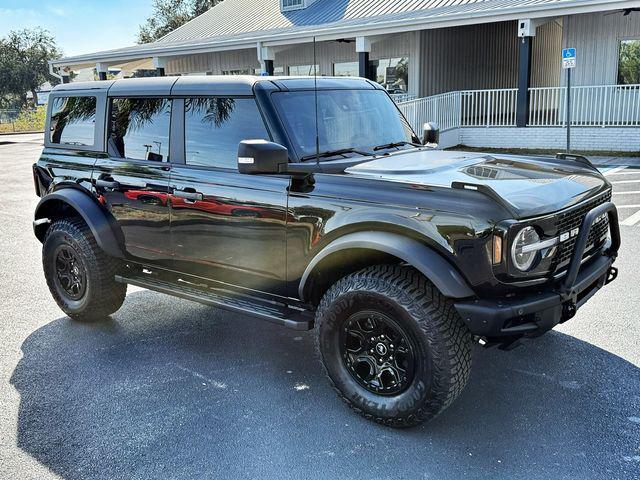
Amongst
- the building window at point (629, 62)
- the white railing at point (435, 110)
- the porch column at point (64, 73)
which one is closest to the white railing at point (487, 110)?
the white railing at point (435, 110)

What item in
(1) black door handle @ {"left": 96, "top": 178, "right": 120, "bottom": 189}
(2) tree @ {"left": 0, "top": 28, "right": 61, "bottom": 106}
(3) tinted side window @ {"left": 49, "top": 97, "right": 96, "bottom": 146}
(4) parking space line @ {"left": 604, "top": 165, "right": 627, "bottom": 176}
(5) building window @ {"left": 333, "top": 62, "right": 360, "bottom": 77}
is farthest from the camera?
(2) tree @ {"left": 0, "top": 28, "right": 61, "bottom": 106}

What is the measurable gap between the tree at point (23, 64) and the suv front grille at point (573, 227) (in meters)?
68.3

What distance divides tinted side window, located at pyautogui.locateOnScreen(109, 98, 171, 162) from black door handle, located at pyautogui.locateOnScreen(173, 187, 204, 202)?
1.11 ft

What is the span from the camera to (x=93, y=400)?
12.5 ft

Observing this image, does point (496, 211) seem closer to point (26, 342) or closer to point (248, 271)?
point (248, 271)

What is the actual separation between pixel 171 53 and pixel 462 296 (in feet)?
77.5

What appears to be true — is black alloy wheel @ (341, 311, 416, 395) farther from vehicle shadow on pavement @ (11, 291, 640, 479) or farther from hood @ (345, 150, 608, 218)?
hood @ (345, 150, 608, 218)

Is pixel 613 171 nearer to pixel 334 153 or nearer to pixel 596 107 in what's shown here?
pixel 596 107

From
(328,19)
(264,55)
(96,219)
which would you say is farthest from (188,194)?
(328,19)

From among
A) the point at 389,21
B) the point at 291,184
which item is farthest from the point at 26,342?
the point at 389,21

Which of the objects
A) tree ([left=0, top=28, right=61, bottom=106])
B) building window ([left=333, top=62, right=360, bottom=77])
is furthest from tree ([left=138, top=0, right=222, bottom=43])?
building window ([left=333, top=62, right=360, bottom=77])

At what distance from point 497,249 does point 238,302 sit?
179cm

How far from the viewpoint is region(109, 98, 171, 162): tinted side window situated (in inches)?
175

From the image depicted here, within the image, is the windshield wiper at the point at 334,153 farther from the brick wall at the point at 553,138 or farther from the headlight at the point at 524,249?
the brick wall at the point at 553,138
